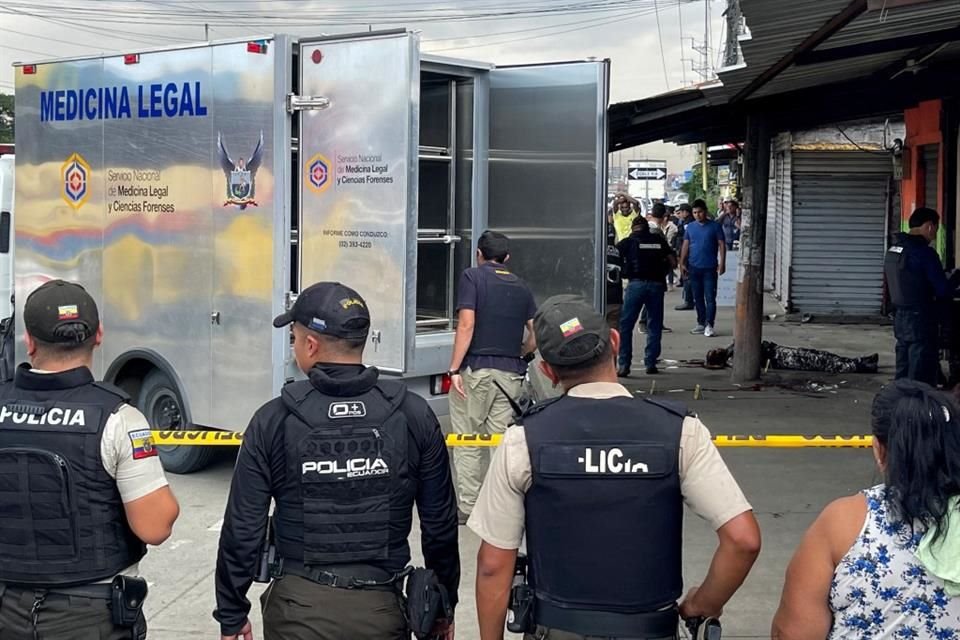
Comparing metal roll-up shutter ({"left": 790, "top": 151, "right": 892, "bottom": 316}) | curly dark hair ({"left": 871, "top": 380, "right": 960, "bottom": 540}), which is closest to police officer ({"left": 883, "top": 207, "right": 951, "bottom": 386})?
curly dark hair ({"left": 871, "top": 380, "right": 960, "bottom": 540})

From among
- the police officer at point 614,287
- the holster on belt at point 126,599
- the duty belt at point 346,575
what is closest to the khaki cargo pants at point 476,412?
the duty belt at point 346,575

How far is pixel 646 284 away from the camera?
40.6ft

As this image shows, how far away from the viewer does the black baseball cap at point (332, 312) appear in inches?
132

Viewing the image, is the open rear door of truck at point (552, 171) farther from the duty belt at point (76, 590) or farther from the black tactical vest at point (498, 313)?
the duty belt at point (76, 590)

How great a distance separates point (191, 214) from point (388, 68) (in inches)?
67.8

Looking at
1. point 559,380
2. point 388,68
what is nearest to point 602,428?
point 559,380

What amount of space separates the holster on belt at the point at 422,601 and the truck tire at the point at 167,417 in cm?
485

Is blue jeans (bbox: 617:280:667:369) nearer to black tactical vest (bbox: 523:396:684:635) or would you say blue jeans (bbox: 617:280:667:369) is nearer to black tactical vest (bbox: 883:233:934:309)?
black tactical vest (bbox: 883:233:934:309)

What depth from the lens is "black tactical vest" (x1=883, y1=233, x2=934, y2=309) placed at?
30.3ft

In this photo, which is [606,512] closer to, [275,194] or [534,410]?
[534,410]

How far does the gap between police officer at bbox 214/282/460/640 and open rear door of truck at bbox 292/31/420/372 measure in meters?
3.39

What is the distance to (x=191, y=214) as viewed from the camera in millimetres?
7422

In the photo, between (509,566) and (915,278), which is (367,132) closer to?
(509,566)

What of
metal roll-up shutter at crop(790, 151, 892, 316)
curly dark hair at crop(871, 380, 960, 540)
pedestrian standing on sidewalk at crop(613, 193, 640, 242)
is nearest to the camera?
curly dark hair at crop(871, 380, 960, 540)
